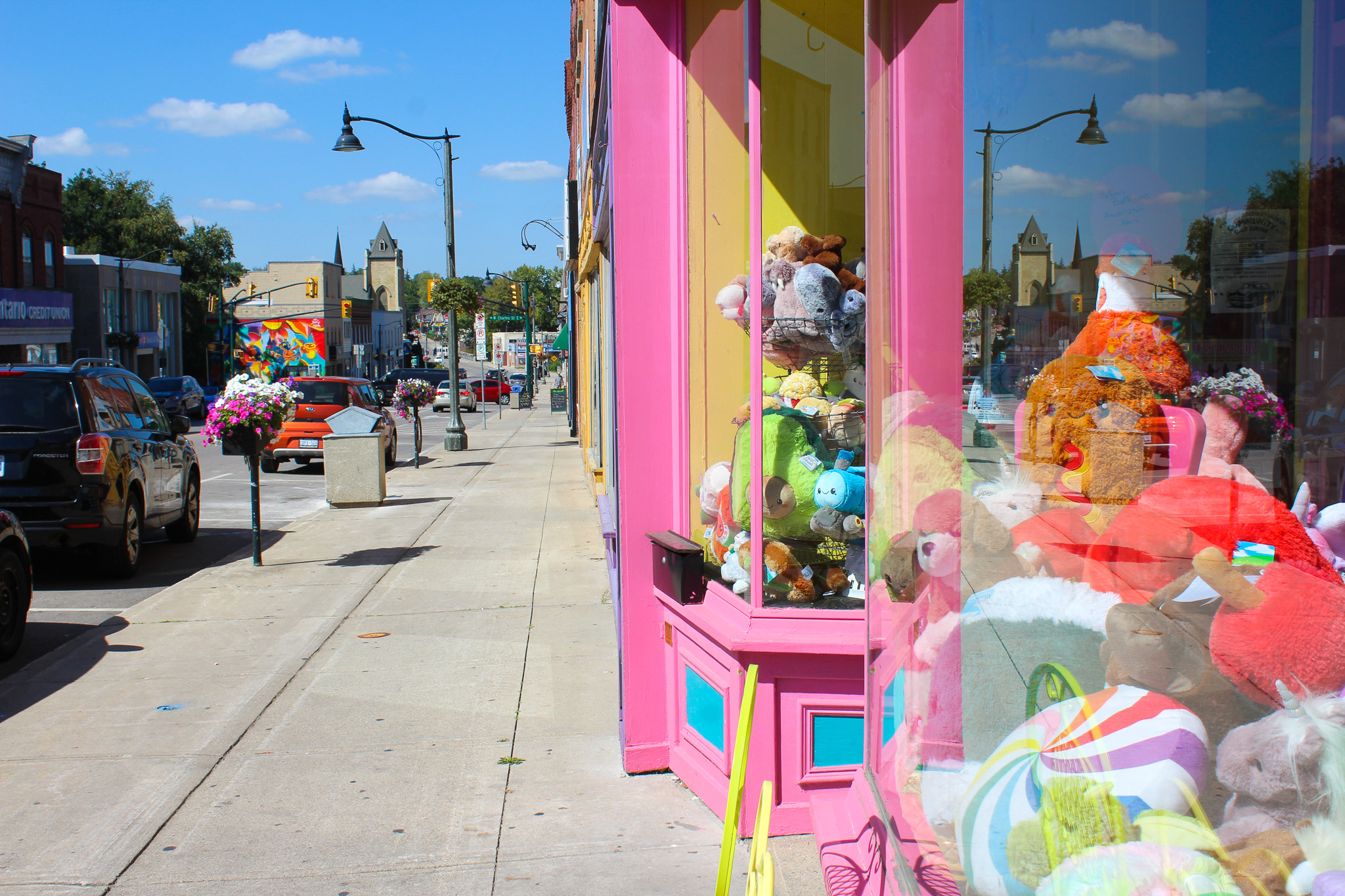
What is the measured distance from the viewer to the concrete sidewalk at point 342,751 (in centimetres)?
369

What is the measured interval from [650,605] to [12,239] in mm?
43199

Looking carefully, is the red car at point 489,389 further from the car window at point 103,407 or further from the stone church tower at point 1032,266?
the stone church tower at point 1032,266

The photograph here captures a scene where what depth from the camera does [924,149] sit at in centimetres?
245

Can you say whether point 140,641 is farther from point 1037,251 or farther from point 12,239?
point 12,239

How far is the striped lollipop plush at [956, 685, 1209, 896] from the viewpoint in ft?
4.46

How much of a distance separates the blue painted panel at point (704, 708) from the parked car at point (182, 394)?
115ft

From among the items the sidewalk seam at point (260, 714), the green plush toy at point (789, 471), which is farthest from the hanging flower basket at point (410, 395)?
the green plush toy at point (789, 471)

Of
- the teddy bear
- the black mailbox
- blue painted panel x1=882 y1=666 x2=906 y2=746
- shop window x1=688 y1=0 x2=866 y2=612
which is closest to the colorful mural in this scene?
shop window x1=688 y1=0 x2=866 y2=612

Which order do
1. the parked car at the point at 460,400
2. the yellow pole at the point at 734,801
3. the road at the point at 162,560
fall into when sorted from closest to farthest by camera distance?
the yellow pole at the point at 734,801, the road at the point at 162,560, the parked car at the point at 460,400

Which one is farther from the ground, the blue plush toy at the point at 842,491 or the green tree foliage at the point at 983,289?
the green tree foliage at the point at 983,289

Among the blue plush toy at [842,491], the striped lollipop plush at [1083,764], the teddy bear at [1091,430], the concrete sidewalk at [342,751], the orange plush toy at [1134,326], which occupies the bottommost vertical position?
the concrete sidewalk at [342,751]

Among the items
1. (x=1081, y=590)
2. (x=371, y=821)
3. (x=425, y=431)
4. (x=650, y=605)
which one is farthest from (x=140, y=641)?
(x=425, y=431)

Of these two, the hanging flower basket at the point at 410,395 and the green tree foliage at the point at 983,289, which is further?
the hanging flower basket at the point at 410,395

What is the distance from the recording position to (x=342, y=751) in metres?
4.78
